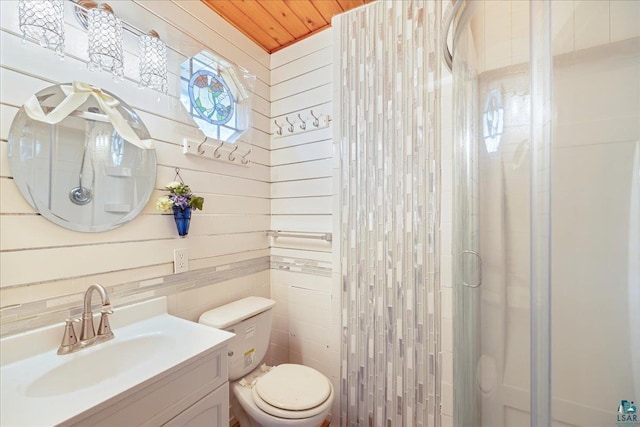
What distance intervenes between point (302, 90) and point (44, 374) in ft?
6.01

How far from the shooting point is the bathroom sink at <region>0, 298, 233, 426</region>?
2.37 ft

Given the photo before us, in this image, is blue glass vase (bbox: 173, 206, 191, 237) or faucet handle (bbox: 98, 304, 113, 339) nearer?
faucet handle (bbox: 98, 304, 113, 339)

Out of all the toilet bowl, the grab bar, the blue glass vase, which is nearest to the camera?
the toilet bowl

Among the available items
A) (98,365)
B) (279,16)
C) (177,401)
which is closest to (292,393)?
(177,401)

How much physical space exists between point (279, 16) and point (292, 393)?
2.08 metres

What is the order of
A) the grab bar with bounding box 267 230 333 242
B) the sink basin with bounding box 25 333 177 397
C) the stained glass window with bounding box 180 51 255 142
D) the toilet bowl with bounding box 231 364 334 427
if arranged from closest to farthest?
the sink basin with bounding box 25 333 177 397 < the toilet bowl with bounding box 231 364 334 427 < the stained glass window with bounding box 180 51 255 142 < the grab bar with bounding box 267 230 333 242

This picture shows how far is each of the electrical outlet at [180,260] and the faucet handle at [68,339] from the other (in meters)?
0.44

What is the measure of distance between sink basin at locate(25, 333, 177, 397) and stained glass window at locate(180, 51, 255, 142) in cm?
108

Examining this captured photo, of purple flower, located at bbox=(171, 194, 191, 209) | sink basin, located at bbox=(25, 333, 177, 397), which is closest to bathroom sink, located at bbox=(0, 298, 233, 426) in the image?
sink basin, located at bbox=(25, 333, 177, 397)

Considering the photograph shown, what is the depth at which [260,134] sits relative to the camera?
194cm

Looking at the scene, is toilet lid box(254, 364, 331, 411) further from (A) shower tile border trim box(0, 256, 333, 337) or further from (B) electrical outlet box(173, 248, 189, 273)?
(B) electrical outlet box(173, 248, 189, 273)

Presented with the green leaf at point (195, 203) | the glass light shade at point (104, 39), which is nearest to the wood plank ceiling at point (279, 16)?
the glass light shade at point (104, 39)

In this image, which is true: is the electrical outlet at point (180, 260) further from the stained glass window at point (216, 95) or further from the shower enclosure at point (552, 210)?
the shower enclosure at point (552, 210)

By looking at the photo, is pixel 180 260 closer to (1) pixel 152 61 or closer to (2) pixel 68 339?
(2) pixel 68 339
